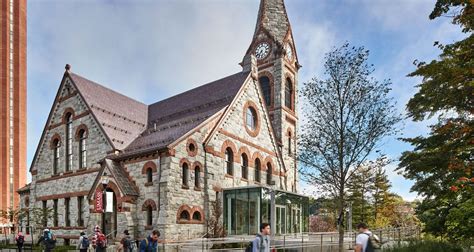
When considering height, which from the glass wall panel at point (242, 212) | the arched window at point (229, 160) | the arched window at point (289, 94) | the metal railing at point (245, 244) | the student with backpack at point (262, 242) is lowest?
the metal railing at point (245, 244)

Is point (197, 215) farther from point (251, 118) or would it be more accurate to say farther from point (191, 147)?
point (251, 118)

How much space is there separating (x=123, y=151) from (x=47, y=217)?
8.42 meters

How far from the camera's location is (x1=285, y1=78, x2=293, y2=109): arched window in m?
41.8

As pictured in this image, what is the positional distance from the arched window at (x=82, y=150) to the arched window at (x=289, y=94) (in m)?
20.0

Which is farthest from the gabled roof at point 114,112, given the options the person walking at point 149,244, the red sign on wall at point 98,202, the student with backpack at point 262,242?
the student with backpack at point 262,242

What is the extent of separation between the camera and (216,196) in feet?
86.4

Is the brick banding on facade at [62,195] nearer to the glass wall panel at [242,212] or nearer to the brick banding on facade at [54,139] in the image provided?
the brick banding on facade at [54,139]

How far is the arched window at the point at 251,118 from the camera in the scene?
3133cm

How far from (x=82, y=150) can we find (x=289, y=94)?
21591mm

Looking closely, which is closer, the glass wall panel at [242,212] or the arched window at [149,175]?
the arched window at [149,175]

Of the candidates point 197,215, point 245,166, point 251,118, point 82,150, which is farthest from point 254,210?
point 82,150

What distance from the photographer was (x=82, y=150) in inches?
1156

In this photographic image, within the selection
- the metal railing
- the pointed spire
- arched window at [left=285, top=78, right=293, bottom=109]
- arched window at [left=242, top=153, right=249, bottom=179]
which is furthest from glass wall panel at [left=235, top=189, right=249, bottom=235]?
the pointed spire

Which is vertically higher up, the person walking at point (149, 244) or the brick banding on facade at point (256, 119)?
the brick banding on facade at point (256, 119)
